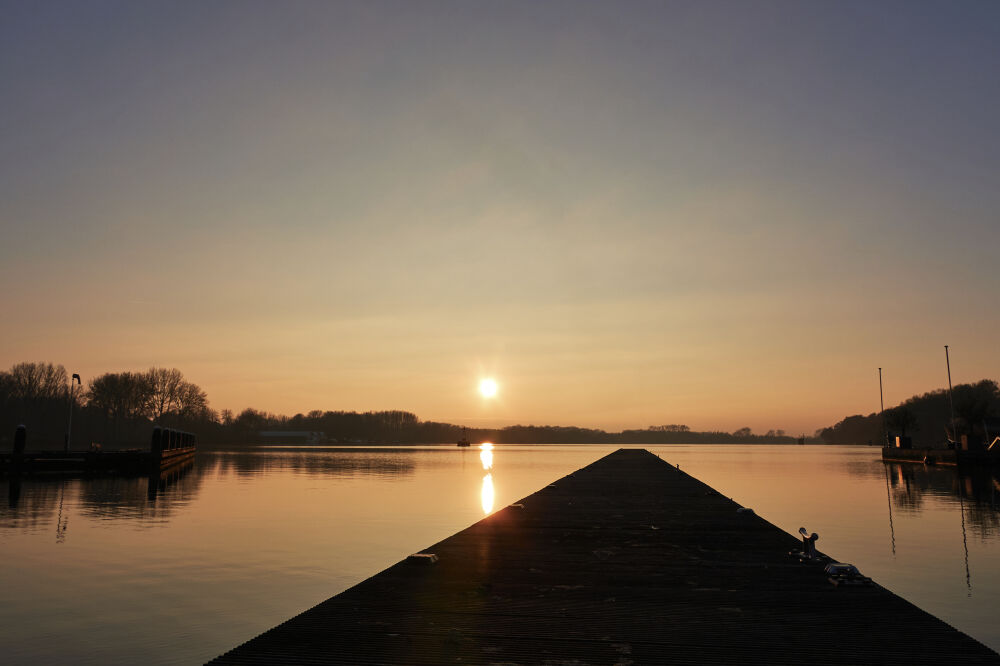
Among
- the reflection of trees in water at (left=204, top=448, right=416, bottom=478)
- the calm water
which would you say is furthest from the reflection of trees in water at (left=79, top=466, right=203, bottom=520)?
the reflection of trees in water at (left=204, top=448, right=416, bottom=478)

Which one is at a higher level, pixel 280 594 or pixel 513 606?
pixel 513 606

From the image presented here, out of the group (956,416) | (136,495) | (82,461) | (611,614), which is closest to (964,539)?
(611,614)

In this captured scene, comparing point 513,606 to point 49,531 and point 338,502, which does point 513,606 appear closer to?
point 49,531

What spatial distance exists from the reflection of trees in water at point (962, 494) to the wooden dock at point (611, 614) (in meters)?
19.6

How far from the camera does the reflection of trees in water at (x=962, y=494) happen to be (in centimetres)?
2844

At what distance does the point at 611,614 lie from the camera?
8477 mm

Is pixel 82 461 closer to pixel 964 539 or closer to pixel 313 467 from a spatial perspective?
pixel 313 467

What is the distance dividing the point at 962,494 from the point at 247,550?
131ft

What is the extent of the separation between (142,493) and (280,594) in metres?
29.0

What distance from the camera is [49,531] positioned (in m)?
23.6

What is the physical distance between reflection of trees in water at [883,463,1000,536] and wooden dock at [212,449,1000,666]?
19.6m

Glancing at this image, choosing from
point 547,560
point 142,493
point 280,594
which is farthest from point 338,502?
point 547,560

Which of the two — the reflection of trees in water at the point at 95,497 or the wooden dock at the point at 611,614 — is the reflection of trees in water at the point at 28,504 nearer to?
the reflection of trees in water at the point at 95,497

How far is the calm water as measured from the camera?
491 inches
